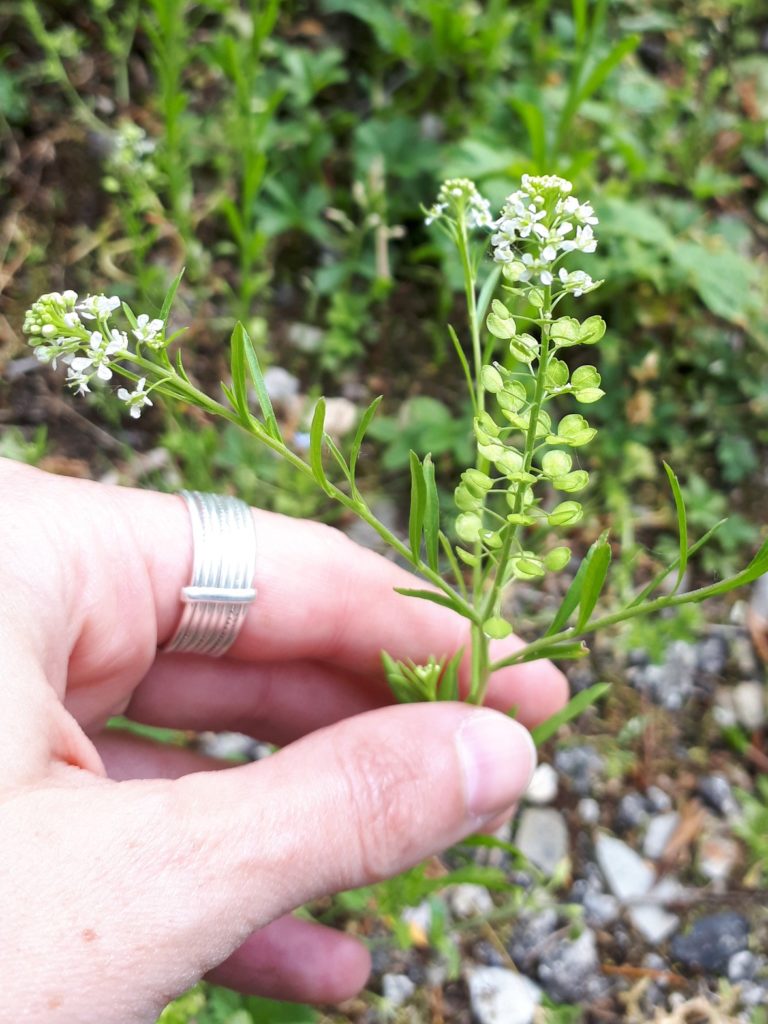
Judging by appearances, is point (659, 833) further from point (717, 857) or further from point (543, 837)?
point (543, 837)

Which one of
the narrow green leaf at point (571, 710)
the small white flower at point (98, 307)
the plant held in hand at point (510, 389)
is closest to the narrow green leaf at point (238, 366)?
the plant held in hand at point (510, 389)

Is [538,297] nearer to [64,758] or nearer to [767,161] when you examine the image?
[64,758]

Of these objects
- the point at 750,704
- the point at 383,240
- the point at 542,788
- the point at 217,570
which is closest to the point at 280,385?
the point at 383,240

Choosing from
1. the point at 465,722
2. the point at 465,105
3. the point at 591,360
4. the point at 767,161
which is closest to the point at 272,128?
the point at 465,105

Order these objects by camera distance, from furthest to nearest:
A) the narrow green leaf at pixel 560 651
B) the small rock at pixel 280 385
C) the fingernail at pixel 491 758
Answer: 1. the small rock at pixel 280 385
2. the fingernail at pixel 491 758
3. the narrow green leaf at pixel 560 651

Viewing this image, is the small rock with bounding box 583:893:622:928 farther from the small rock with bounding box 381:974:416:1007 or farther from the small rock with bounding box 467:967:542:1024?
the small rock with bounding box 381:974:416:1007

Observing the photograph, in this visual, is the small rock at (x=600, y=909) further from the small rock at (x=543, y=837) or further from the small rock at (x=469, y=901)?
the small rock at (x=469, y=901)
